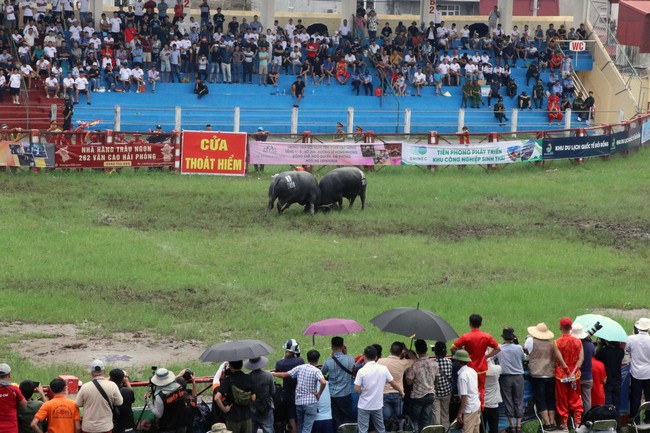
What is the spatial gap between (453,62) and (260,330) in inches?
1346

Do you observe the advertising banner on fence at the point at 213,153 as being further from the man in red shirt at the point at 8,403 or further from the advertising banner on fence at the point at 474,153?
the man in red shirt at the point at 8,403

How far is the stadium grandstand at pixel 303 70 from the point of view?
143ft

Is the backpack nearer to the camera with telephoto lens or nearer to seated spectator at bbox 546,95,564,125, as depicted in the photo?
the camera with telephoto lens

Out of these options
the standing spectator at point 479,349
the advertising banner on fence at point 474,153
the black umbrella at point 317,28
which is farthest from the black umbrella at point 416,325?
the black umbrella at point 317,28

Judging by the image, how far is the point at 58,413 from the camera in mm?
12055

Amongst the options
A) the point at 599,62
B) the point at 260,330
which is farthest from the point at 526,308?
the point at 599,62

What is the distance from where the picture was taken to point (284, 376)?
13.5 meters

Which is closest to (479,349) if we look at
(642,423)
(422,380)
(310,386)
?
(422,380)

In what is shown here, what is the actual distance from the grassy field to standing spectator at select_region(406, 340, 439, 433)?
4.09m

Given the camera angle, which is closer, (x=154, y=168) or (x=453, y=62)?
(x=154, y=168)

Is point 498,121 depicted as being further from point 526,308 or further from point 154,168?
point 526,308

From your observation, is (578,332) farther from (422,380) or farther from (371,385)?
(371,385)

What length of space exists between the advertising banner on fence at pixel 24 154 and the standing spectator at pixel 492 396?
21316 mm

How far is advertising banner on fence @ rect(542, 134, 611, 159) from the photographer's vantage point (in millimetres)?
37219
